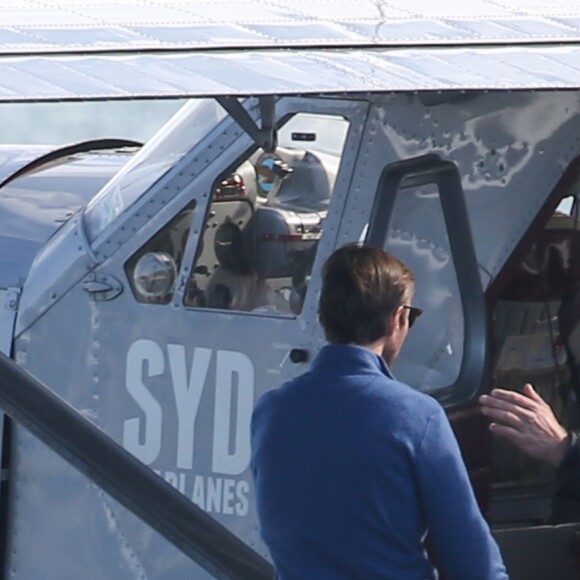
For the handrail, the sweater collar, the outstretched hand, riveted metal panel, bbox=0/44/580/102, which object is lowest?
the handrail

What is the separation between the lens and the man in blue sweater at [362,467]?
3656 mm

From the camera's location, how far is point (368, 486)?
366cm

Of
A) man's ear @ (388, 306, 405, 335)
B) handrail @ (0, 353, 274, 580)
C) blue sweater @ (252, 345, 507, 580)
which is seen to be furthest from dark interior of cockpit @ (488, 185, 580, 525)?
blue sweater @ (252, 345, 507, 580)

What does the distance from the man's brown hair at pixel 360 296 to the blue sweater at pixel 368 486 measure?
0.05 metres

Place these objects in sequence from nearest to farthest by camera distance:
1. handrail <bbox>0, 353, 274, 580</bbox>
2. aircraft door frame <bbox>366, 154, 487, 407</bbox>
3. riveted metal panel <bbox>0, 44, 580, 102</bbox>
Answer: riveted metal panel <bbox>0, 44, 580, 102</bbox>
handrail <bbox>0, 353, 274, 580</bbox>
aircraft door frame <bbox>366, 154, 487, 407</bbox>

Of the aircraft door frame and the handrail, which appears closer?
the handrail

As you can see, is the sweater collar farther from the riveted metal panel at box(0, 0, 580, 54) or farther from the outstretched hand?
the riveted metal panel at box(0, 0, 580, 54)

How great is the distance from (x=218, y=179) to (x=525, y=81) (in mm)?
1793

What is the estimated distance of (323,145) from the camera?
538cm

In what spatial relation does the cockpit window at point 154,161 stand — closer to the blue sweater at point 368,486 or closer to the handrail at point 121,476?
the handrail at point 121,476

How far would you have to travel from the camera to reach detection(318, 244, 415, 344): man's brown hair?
3805 mm

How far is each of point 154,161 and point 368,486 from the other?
233 cm

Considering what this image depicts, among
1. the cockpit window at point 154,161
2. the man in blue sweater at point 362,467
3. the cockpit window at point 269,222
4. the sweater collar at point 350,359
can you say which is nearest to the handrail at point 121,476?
the man in blue sweater at point 362,467

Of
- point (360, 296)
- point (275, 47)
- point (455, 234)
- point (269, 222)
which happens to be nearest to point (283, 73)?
point (275, 47)
